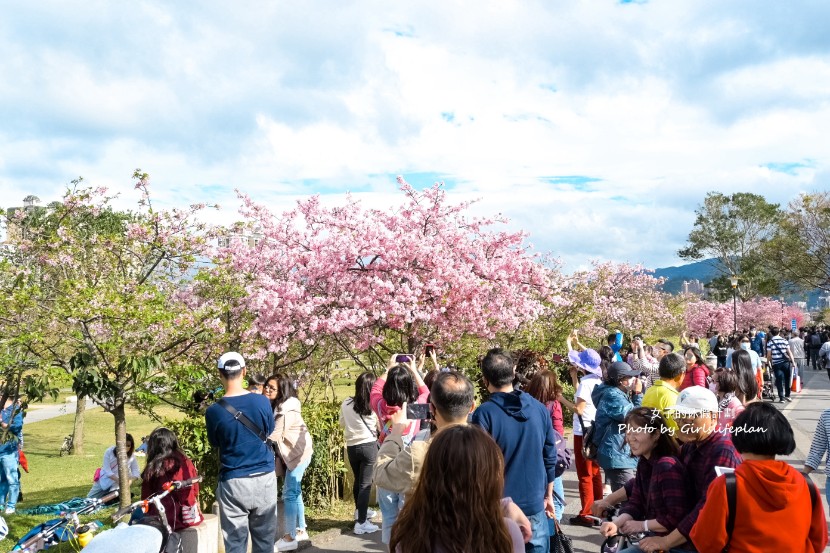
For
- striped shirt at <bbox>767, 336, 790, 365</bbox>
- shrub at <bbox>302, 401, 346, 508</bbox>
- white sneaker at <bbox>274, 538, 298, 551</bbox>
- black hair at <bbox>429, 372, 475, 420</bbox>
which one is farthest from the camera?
striped shirt at <bbox>767, 336, 790, 365</bbox>

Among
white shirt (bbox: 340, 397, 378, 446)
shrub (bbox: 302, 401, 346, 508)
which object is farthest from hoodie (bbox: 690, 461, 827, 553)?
shrub (bbox: 302, 401, 346, 508)

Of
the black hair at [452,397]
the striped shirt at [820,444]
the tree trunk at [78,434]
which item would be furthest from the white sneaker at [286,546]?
the tree trunk at [78,434]

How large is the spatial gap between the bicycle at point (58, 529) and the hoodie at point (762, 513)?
3.40 meters

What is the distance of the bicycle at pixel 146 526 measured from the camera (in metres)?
2.54

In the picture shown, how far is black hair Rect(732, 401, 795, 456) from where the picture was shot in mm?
2906

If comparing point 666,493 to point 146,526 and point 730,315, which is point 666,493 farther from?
point 730,315

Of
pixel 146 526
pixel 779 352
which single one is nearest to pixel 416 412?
pixel 146 526

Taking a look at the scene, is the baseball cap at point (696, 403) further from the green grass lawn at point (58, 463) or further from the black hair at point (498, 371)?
the green grass lawn at point (58, 463)

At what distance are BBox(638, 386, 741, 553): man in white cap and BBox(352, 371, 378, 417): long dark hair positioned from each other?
10.3ft

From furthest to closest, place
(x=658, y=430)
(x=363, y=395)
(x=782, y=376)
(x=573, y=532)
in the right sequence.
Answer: (x=782, y=376)
(x=573, y=532)
(x=363, y=395)
(x=658, y=430)

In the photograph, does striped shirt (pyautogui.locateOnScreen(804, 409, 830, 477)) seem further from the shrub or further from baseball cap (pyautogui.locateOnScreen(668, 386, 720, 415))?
the shrub

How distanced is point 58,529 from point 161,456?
0.79m

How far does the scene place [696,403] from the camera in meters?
3.58

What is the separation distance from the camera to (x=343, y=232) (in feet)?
38.6
